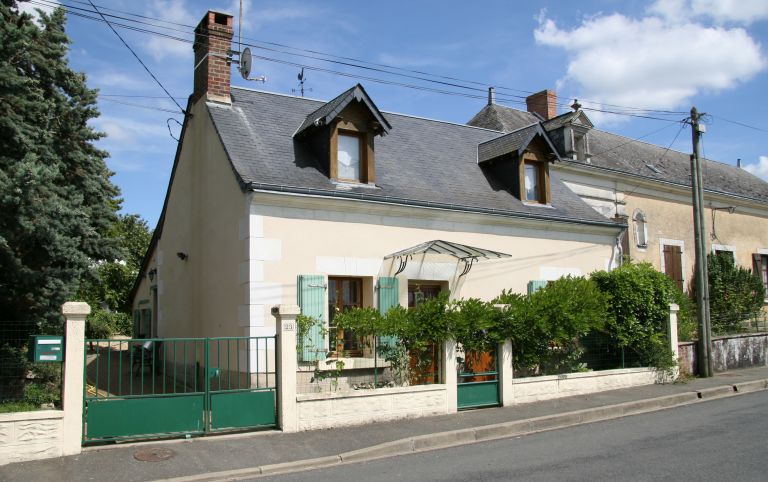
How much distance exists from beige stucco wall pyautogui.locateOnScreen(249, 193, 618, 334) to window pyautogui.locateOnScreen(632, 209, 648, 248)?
6212mm

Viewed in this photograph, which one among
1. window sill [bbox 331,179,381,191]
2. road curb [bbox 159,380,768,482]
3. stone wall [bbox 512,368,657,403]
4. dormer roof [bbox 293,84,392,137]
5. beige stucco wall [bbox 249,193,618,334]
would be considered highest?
dormer roof [bbox 293,84,392,137]

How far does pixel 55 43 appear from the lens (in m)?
11.2

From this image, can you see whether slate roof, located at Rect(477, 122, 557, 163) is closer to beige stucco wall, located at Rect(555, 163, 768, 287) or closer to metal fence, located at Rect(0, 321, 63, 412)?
beige stucco wall, located at Rect(555, 163, 768, 287)

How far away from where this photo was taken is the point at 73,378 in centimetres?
755

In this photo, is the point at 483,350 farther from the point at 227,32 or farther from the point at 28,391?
the point at 227,32

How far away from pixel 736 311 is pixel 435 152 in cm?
1267

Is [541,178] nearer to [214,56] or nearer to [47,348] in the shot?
[214,56]

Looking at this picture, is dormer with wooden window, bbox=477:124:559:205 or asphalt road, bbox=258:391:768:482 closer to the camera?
asphalt road, bbox=258:391:768:482

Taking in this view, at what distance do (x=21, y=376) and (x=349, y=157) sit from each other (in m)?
6.86

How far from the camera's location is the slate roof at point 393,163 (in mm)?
11750

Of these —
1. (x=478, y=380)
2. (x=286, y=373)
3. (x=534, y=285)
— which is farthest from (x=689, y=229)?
(x=286, y=373)

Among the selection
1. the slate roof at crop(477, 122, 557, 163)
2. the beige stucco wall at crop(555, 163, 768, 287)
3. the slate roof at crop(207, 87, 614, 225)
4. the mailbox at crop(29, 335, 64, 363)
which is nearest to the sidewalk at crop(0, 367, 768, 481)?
the mailbox at crop(29, 335, 64, 363)

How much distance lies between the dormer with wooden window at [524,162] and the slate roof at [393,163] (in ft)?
0.76

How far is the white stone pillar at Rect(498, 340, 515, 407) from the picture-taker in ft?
35.1
